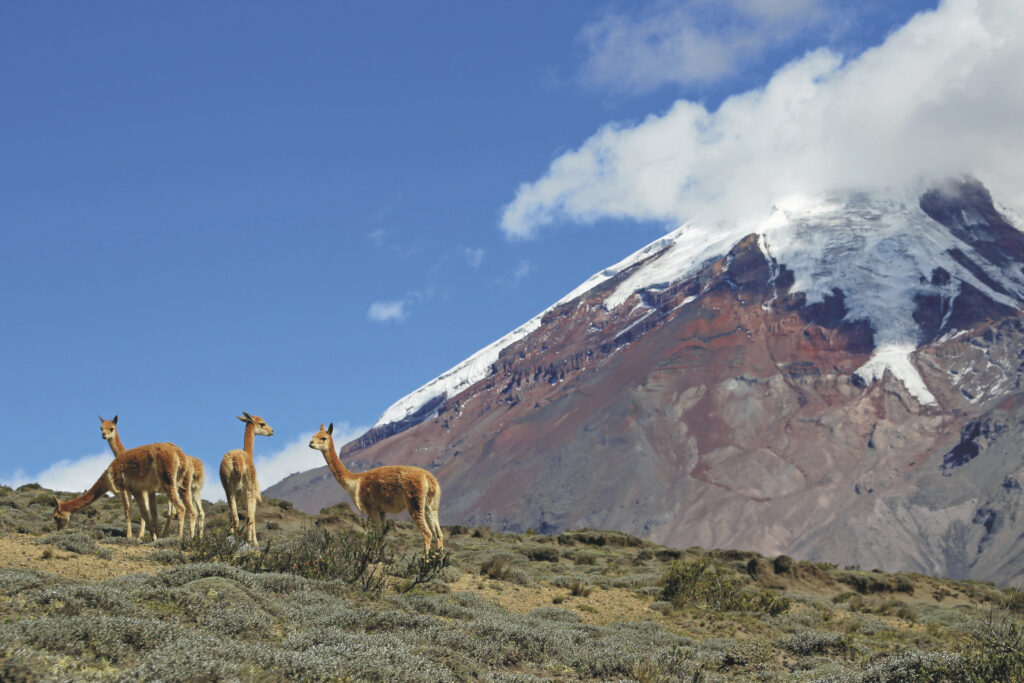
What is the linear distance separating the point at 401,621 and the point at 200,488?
33.0 feet

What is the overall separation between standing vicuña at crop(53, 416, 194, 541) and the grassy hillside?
101cm

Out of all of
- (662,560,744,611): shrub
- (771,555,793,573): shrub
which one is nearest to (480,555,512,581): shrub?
(662,560,744,611): shrub

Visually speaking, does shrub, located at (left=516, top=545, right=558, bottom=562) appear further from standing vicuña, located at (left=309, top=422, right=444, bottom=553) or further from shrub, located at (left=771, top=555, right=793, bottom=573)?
standing vicuña, located at (left=309, top=422, right=444, bottom=553)

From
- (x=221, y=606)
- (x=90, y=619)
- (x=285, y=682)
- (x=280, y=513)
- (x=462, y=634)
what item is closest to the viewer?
(x=285, y=682)

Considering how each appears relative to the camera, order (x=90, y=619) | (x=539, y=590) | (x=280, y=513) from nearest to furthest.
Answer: (x=90, y=619)
(x=539, y=590)
(x=280, y=513)

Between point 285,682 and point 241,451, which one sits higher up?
point 241,451

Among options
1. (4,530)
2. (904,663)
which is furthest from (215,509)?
(904,663)

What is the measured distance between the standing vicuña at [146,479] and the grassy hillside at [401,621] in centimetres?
101

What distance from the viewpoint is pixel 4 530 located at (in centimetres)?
2486

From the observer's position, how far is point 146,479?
968 inches

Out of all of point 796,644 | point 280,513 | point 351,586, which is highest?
point 280,513

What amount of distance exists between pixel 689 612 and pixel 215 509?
2279 centimetres

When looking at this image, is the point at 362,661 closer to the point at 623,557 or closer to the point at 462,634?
the point at 462,634

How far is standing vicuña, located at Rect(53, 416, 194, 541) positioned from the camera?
24312 millimetres
